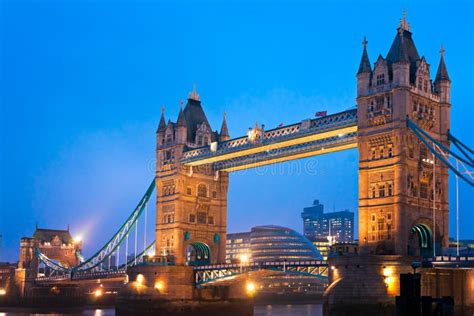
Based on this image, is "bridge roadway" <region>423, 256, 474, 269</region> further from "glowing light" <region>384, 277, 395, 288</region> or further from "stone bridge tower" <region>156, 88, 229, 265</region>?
"stone bridge tower" <region>156, 88, 229, 265</region>

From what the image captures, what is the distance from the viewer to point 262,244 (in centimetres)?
16500

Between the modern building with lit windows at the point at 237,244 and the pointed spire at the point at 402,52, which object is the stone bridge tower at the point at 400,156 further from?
the modern building with lit windows at the point at 237,244

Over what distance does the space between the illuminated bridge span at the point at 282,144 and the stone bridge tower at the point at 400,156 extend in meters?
3.65

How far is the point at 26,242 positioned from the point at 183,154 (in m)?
53.5

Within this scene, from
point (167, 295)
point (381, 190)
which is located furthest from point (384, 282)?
point (167, 295)

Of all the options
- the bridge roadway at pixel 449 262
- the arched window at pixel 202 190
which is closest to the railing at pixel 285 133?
the arched window at pixel 202 190

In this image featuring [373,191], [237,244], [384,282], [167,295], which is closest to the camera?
[384,282]

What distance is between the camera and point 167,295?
78000mm

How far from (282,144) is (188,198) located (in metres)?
16.3

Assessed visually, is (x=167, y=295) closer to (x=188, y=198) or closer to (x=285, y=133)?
(x=188, y=198)

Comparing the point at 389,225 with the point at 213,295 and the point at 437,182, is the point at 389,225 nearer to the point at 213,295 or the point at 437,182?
the point at 437,182

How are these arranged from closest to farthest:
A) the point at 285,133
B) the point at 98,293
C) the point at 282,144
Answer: the point at 285,133
the point at 282,144
the point at 98,293

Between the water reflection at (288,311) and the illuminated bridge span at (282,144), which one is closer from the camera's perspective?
the illuminated bridge span at (282,144)

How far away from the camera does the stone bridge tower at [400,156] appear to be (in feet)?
197
